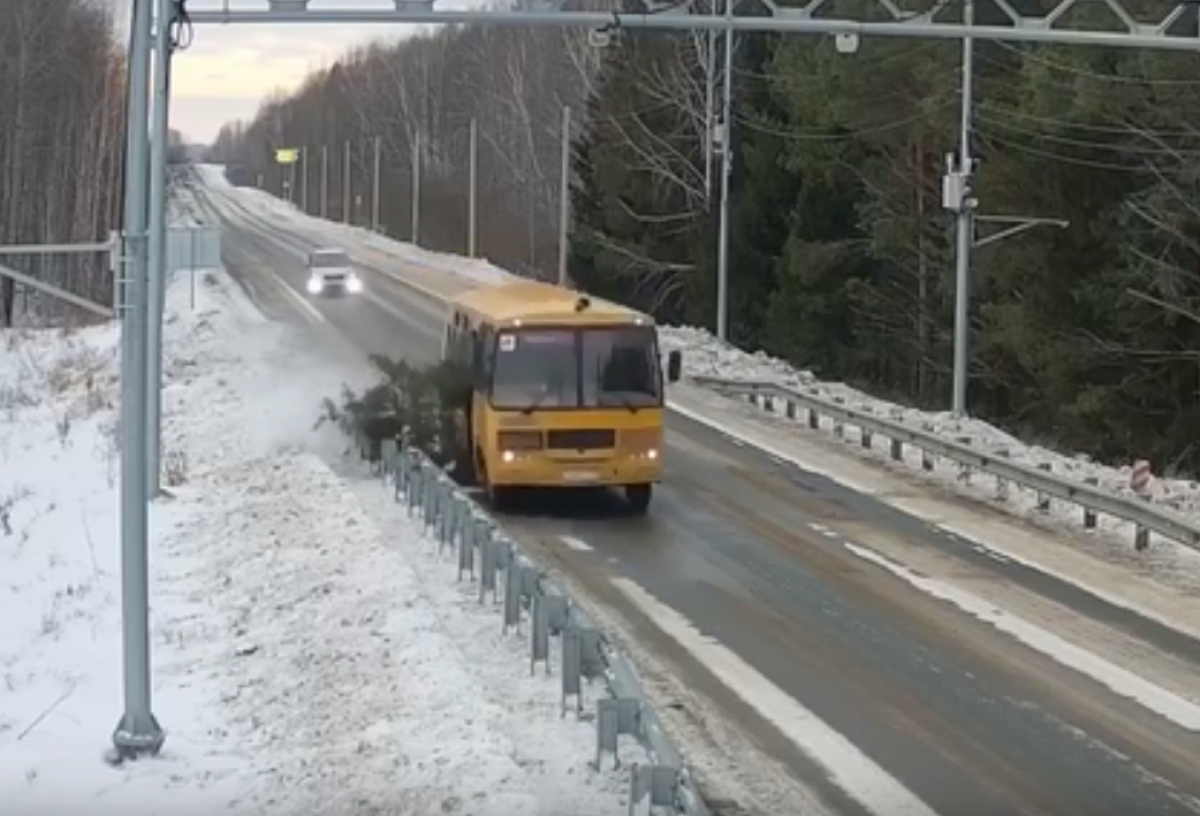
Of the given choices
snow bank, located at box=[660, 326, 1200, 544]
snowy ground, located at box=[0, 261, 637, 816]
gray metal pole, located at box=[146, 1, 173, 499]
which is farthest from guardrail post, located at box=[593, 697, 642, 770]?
gray metal pole, located at box=[146, 1, 173, 499]

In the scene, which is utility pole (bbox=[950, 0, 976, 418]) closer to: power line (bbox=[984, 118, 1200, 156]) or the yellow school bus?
power line (bbox=[984, 118, 1200, 156])

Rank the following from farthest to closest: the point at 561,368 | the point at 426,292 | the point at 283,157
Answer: the point at 283,157 < the point at 426,292 < the point at 561,368

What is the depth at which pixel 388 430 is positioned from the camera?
1084 inches

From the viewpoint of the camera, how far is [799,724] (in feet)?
44.7

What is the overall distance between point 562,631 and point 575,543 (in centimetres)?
777

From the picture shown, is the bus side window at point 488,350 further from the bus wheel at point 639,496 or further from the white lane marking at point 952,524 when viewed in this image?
the white lane marking at point 952,524

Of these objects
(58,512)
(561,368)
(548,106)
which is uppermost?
(548,106)

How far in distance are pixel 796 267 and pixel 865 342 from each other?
342 centimetres

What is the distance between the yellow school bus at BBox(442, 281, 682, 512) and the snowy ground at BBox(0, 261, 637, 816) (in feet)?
5.61

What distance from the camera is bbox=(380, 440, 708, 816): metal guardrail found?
412 inches

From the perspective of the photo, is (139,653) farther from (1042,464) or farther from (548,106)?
(548,106)

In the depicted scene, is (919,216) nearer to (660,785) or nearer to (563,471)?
(563,471)

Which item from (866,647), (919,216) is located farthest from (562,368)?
(919,216)

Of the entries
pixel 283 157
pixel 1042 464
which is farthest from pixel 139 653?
pixel 283 157
